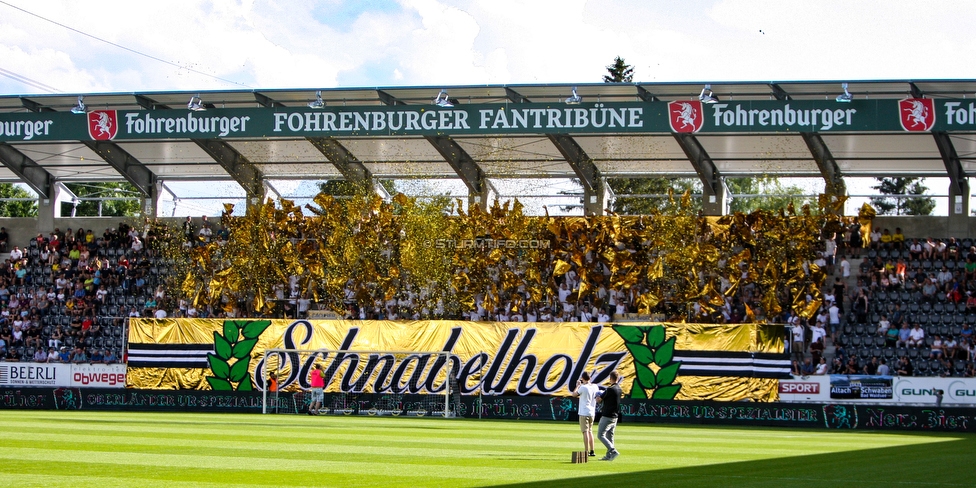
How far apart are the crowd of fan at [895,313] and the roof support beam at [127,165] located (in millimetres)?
24649

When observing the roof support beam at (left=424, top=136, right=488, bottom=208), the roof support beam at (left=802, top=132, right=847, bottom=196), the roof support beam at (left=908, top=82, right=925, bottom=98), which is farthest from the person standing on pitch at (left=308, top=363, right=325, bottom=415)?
the roof support beam at (left=908, top=82, right=925, bottom=98)

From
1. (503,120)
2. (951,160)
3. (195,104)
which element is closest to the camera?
(503,120)

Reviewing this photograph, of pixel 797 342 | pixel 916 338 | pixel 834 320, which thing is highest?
pixel 834 320

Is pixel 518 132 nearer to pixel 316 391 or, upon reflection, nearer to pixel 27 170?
pixel 316 391

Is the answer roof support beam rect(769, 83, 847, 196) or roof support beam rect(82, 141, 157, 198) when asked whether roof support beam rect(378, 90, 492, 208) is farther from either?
roof support beam rect(82, 141, 157, 198)

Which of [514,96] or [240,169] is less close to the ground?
[514,96]

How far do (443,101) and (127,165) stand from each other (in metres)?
14.7

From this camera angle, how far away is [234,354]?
35.6m

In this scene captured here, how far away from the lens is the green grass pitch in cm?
1467

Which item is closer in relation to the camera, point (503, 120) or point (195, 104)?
point (503, 120)

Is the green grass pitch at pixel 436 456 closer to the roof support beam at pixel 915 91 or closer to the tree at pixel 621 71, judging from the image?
the roof support beam at pixel 915 91

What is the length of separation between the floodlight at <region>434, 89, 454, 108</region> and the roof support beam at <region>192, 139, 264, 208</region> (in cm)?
965

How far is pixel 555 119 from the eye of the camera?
34.1m

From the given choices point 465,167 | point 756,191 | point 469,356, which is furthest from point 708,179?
point 756,191
